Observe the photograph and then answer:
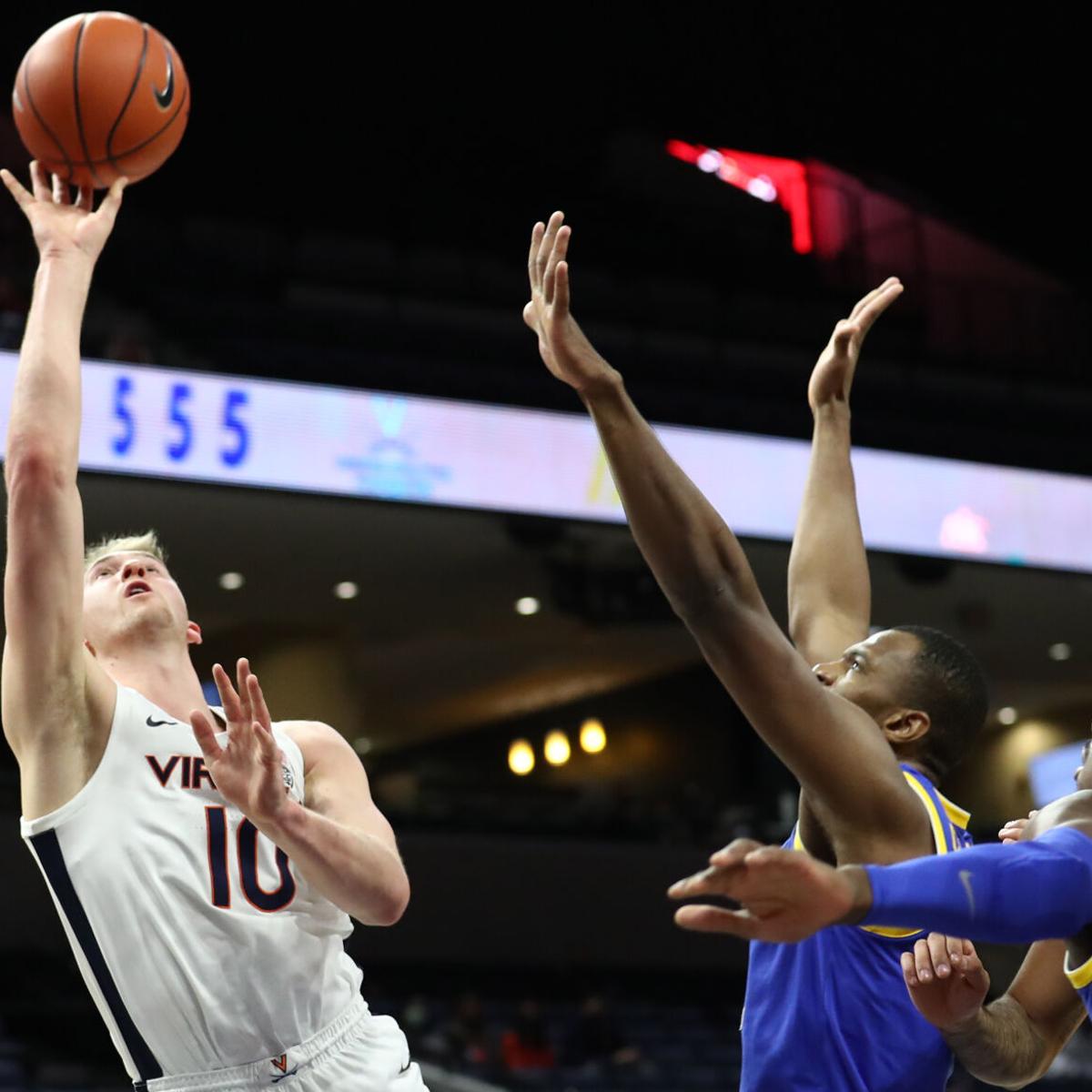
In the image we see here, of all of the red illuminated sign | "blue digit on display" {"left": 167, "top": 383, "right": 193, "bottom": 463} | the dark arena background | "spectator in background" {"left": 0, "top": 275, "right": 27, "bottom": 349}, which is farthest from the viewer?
the red illuminated sign

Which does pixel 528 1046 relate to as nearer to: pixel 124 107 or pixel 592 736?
pixel 592 736

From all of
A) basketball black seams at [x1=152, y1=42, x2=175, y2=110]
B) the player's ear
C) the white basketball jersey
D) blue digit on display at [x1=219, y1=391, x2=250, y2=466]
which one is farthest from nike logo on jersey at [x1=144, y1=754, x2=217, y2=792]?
blue digit on display at [x1=219, y1=391, x2=250, y2=466]

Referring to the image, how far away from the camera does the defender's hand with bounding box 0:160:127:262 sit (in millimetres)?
2502

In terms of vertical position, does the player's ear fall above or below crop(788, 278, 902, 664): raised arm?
below

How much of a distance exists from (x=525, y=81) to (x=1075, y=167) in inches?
260

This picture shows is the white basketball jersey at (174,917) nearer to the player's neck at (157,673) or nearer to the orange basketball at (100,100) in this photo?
the player's neck at (157,673)

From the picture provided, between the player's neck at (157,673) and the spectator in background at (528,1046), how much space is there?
8.57 meters

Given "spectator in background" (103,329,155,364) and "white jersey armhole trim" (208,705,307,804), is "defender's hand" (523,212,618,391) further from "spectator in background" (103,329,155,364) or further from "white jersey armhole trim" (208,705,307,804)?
"spectator in background" (103,329,155,364)

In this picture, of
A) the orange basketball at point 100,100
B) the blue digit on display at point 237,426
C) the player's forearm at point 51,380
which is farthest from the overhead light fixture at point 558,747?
the player's forearm at point 51,380

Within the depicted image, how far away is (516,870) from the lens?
14664mm

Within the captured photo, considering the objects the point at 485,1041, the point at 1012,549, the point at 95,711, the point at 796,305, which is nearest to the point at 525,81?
the point at 796,305

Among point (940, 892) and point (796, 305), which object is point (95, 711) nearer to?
point (940, 892)

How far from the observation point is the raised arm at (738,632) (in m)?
2.11

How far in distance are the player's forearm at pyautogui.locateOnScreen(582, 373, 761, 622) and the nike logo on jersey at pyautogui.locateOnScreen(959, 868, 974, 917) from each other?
0.50 m
